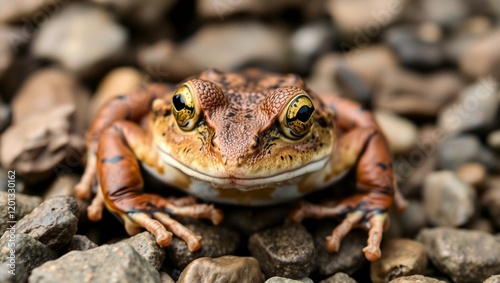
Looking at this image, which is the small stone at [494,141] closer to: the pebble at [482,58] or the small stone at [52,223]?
the pebble at [482,58]

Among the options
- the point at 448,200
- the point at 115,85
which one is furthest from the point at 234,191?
the point at 115,85

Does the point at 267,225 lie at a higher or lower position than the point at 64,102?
lower

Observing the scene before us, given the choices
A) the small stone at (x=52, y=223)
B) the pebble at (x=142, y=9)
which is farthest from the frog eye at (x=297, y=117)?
the pebble at (x=142, y=9)

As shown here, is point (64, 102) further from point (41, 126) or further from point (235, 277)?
point (235, 277)

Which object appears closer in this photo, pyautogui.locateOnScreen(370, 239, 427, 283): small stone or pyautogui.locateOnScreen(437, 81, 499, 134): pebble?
pyautogui.locateOnScreen(370, 239, 427, 283): small stone

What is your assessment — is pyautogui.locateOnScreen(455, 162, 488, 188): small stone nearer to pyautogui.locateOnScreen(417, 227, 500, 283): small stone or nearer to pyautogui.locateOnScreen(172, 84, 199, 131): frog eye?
pyautogui.locateOnScreen(417, 227, 500, 283): small stone

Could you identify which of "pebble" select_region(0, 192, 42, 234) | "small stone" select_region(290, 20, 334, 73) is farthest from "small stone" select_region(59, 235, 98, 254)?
"small stone" select_region(290, 20, 334, 73)

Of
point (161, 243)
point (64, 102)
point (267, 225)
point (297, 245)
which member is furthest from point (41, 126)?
point (297, 245)

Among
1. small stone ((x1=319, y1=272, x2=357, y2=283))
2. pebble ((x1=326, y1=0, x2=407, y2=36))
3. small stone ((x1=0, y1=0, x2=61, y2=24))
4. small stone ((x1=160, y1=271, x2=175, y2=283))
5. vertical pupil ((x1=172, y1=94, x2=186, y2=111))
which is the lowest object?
small stone ((x1=319, y1=272, x2=357, y2=283))
